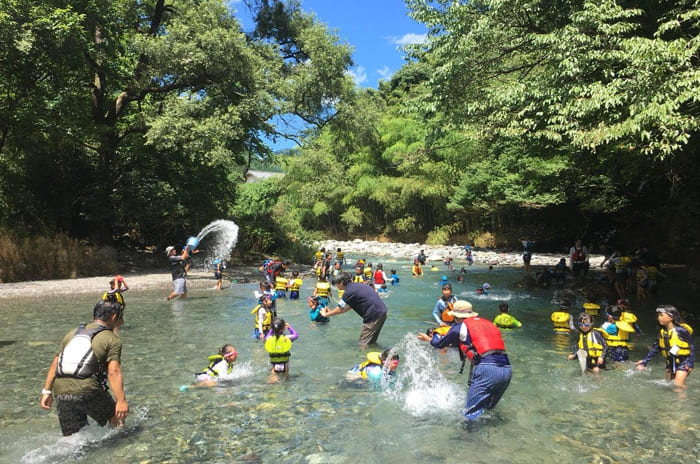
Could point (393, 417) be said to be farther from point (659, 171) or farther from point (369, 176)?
point (369, 176)

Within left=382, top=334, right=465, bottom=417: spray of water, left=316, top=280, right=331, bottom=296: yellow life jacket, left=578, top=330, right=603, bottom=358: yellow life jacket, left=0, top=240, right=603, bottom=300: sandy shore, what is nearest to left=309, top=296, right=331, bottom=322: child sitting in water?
left=316, top=280, right=331, bottom=296: yellow life jacket

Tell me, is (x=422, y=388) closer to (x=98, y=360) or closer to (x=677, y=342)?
(x=677, y=342)

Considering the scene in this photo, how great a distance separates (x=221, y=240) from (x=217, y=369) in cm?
2169

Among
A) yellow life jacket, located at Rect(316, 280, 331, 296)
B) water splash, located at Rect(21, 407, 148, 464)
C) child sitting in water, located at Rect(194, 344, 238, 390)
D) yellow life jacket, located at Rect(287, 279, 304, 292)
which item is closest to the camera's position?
water splash, located at Rect(21, 407, 148, 464)

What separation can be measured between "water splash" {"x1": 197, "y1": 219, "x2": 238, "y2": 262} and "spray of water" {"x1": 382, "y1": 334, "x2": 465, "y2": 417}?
2029 cm

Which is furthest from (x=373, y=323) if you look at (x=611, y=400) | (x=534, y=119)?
(x=534, y=119)

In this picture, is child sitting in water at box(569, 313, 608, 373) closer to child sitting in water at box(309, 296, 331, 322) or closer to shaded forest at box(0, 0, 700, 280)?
shaded forest at box(0, 0, 700, 280)

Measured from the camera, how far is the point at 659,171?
719 inches

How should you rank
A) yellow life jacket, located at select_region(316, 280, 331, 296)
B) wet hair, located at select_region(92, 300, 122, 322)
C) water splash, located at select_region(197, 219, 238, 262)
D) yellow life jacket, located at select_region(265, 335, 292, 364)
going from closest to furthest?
wet hair, located at select_region(92, 300, 122, 322) → yellow life jacket, located at select_region(265, 335, 292, 364) → yellow life jacket, located at select_region(316, 280, 331, 296) → water splash, located at select_region(197, 219, 238, 262)

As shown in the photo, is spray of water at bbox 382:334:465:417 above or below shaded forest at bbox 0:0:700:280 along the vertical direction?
below

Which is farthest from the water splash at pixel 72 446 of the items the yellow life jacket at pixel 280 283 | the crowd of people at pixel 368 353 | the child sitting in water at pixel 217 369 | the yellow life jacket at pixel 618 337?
the yellow life jacket at pixel 280 283

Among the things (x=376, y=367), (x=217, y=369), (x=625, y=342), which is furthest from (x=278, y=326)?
(x=625, y=342)

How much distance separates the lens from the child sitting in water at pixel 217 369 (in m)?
8.08

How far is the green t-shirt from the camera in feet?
15.7
